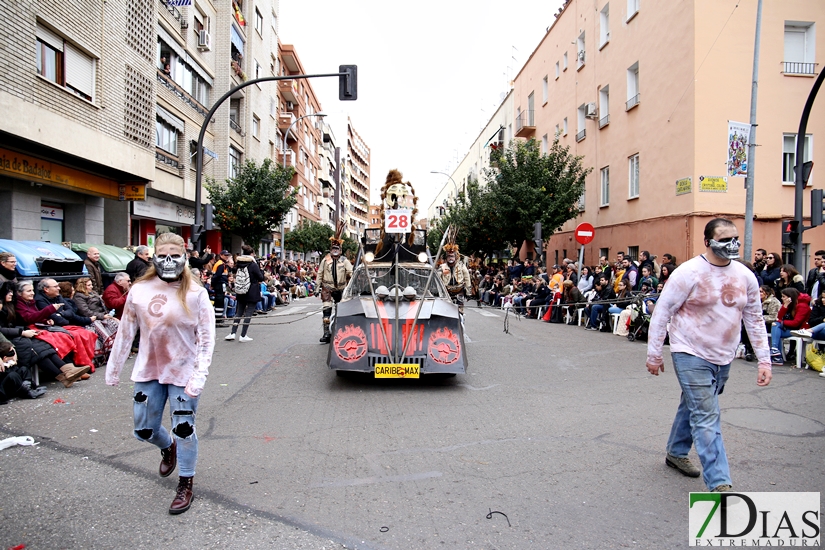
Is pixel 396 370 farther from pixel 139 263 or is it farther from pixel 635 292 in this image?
pixel 635 292

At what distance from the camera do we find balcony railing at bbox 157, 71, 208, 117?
21997mm

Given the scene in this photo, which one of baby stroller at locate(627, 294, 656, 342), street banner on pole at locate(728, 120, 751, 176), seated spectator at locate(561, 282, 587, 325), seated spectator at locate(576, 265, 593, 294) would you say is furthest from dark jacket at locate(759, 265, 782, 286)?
seated spectator at locate(576, 265, 593, 294)

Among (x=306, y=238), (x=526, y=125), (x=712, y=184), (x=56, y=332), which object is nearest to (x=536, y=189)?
(x=712, y=184)

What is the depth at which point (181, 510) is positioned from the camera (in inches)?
148

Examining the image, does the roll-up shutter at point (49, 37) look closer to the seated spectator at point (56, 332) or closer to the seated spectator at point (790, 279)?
the seated spectator at point (56, 332)

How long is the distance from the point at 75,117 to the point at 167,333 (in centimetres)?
1333

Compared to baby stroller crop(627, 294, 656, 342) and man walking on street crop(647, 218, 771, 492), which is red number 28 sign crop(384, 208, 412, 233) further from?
baby stroller crop(627, 294, 656, 342)

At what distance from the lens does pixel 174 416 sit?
392 cm

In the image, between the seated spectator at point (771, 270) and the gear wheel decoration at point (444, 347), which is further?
the seated spectator at point (771, 270)

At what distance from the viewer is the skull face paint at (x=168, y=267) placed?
12.8 ft

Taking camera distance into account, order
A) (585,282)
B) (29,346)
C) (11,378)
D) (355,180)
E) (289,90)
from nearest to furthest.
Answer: (11,378) < (29,346) < (585,282) < (289,90) < (355,180)

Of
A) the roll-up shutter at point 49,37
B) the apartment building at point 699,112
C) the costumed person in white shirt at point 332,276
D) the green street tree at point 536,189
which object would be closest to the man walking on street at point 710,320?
the costumed person in white shirt at point 332,276

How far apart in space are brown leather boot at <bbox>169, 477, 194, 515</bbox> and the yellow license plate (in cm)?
353

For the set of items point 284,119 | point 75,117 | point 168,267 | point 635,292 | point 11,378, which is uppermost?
point 284,119
